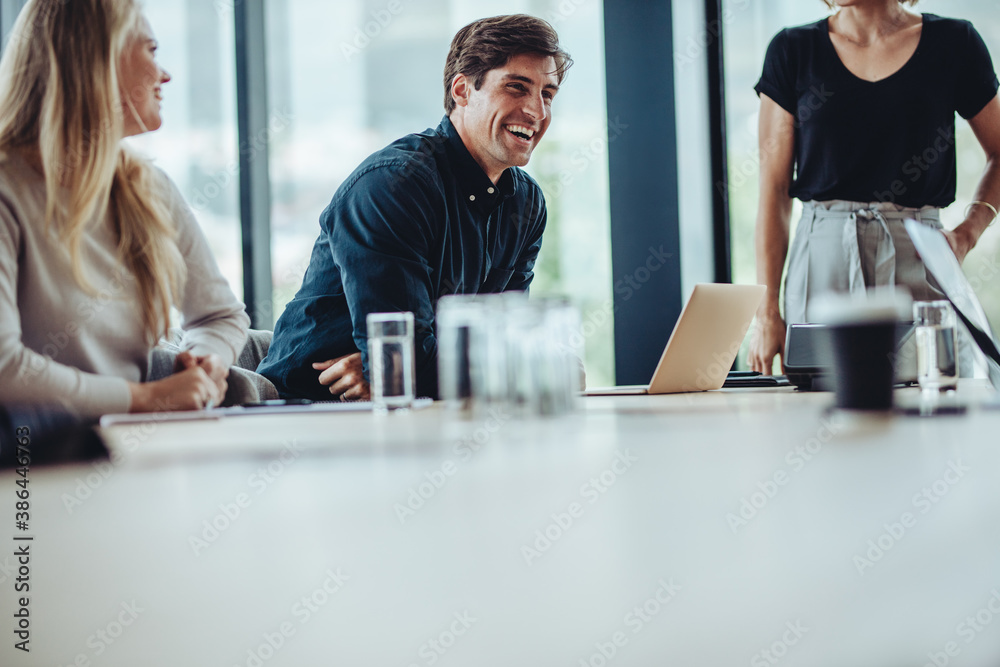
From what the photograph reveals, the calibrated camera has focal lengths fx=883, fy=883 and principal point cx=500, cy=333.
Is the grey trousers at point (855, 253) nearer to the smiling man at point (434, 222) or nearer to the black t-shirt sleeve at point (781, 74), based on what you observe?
the black t-shirt sleeve at point (781, 74)

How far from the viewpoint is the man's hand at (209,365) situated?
4.45 feet

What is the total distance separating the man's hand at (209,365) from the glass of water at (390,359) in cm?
30

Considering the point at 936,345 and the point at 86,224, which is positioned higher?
the point at 86,224

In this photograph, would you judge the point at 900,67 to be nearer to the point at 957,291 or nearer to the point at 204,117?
the point at 957,291

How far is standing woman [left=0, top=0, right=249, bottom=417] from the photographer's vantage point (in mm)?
1200

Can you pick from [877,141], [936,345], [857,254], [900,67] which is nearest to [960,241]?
[857,254]

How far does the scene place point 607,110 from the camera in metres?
3.23

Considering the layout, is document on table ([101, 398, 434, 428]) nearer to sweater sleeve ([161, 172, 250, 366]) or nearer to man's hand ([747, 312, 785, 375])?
sweater sleeve ([161, 172, 250, 366])

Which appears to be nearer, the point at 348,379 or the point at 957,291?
the point at 957,291

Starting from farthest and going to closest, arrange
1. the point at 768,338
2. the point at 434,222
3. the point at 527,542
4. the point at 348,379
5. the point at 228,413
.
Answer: the point at 768,338, the point at 434,222, the point at 348,379, the point at 228,413, the point at 527,542

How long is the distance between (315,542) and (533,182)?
1595 mm

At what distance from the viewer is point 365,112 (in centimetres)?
363

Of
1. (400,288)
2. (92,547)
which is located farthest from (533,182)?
(92,547)

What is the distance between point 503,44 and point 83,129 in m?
1.18
